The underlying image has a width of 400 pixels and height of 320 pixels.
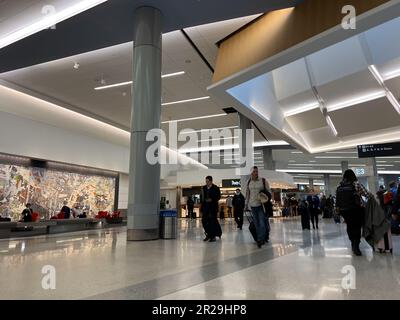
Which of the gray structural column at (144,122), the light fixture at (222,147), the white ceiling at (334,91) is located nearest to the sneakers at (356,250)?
the gray structural column at (144,122)

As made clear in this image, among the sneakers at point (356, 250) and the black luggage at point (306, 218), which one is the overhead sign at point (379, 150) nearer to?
the black luggage at point (306, 218)

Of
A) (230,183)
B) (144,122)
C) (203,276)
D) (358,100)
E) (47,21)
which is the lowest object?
(203,276)

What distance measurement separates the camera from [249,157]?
1766 centimetres

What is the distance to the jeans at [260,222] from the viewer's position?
6009 millimetres

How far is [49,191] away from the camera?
16.8 metres

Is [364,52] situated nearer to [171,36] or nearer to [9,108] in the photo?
[171,36]

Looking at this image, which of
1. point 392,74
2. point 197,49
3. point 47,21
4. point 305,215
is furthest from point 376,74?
point 47,21

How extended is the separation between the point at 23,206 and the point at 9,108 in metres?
4.91

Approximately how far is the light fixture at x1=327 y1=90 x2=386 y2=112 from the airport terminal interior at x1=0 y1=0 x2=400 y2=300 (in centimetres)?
9

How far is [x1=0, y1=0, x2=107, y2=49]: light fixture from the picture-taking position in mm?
7380

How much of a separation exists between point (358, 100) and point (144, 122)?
11.0 metres

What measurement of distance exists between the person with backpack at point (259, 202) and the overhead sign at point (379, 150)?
1250 cm

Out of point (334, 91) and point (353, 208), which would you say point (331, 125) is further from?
point (353, 208)
